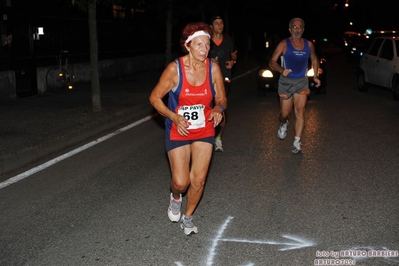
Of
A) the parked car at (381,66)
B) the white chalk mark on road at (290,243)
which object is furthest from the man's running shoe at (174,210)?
the parked car at (381,66)

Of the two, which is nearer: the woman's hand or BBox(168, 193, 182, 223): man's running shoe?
the woman's hand

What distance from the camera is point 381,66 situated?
16.6 metres

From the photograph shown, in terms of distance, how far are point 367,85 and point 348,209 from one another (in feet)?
41.4

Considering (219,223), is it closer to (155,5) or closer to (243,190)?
(243,190)

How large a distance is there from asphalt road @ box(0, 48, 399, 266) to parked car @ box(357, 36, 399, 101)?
5701 millimetres

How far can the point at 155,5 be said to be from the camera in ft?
70.5

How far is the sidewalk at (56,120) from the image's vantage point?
872 cm

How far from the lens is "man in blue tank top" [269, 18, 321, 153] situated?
852 centimetres

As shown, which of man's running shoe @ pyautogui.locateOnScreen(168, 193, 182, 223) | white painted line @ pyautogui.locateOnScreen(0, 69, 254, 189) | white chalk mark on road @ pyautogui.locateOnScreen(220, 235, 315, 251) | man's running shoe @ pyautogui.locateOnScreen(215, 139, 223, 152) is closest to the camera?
white chalk mark on road @ pyautogui.locateOnScreen(220, 235, 315, 251)

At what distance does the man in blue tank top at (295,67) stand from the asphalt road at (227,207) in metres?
0.71

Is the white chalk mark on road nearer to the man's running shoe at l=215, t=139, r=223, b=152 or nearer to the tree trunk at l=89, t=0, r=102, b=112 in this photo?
the man's running shoe at l=215, t=139, r=223, b=152

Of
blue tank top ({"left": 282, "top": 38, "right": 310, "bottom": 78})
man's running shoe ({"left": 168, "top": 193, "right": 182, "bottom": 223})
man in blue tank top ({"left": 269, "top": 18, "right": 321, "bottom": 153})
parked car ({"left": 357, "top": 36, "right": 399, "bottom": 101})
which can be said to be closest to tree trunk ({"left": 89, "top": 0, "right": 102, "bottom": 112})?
man in blue tank top ({"left": 269, "top": 18, "right": 321, "bottom": 153})

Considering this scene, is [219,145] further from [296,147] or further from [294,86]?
[294,86]

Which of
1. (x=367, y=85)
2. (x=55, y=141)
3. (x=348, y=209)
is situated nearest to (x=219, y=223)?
(x=348, y=209)
